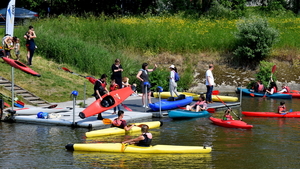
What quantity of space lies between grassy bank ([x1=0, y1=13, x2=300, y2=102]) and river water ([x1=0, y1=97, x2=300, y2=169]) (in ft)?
29.9

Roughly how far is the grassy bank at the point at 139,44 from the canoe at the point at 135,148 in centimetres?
1176

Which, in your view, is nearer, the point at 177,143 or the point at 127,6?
the point at 177,143

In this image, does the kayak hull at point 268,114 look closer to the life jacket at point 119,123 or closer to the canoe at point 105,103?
the canoe at point 105,103

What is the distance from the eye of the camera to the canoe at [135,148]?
13.4m

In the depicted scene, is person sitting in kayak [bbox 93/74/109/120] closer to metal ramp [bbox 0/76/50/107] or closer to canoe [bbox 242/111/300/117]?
metal ramp [bbox 0/76/50/107]

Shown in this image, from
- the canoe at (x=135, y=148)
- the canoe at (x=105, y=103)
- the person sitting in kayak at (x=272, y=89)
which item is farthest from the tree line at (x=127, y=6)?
the canoe at (x=135, y=148)

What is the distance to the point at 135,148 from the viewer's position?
13438mm

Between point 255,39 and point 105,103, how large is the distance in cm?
1657

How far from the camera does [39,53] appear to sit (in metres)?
28.3

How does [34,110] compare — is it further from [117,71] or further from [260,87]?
[260,87]

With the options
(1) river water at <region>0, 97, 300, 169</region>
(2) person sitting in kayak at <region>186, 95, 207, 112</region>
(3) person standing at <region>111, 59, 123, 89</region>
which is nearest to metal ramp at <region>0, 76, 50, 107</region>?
(3) person standing at <region>111, 59, 123, 89</region>

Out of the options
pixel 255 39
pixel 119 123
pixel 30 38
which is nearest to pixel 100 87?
pixel 119 123

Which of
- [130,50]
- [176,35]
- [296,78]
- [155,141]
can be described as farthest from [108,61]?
[155,141]

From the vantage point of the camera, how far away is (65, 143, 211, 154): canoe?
527 inches
